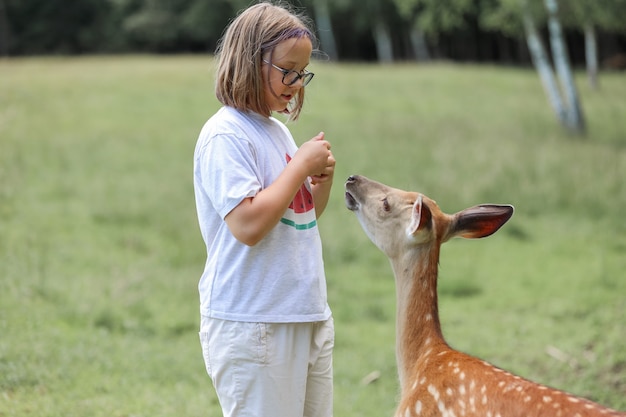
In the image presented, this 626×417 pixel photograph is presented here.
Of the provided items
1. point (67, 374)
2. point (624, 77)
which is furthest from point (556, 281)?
point (624, 77)

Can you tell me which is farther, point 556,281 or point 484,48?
point 484,48

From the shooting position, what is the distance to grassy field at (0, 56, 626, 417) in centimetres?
480

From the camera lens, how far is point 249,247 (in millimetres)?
2598

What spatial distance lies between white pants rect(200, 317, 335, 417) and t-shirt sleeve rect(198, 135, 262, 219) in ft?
1.21

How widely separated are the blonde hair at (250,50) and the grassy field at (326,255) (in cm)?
209

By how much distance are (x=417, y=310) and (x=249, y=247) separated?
0.68 meters

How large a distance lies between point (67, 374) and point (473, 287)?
11.4 feet

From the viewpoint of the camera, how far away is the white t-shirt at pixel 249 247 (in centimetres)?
254

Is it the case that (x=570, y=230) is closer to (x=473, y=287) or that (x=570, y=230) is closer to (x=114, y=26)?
(x=473, y=287)

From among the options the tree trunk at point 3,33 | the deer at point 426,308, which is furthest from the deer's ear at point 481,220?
the tree trunk at point 3,33

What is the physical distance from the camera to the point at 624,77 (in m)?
24.9

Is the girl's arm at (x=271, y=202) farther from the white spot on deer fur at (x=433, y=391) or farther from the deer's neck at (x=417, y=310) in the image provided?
the white spot on deer fur at (x=433, y=391)

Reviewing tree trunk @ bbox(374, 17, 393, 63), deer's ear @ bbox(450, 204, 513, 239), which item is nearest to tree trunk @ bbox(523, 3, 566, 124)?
deer's ear @ bbox(450, 204, 513, 239)

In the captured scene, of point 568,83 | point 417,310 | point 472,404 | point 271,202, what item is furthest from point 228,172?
point 568,83
